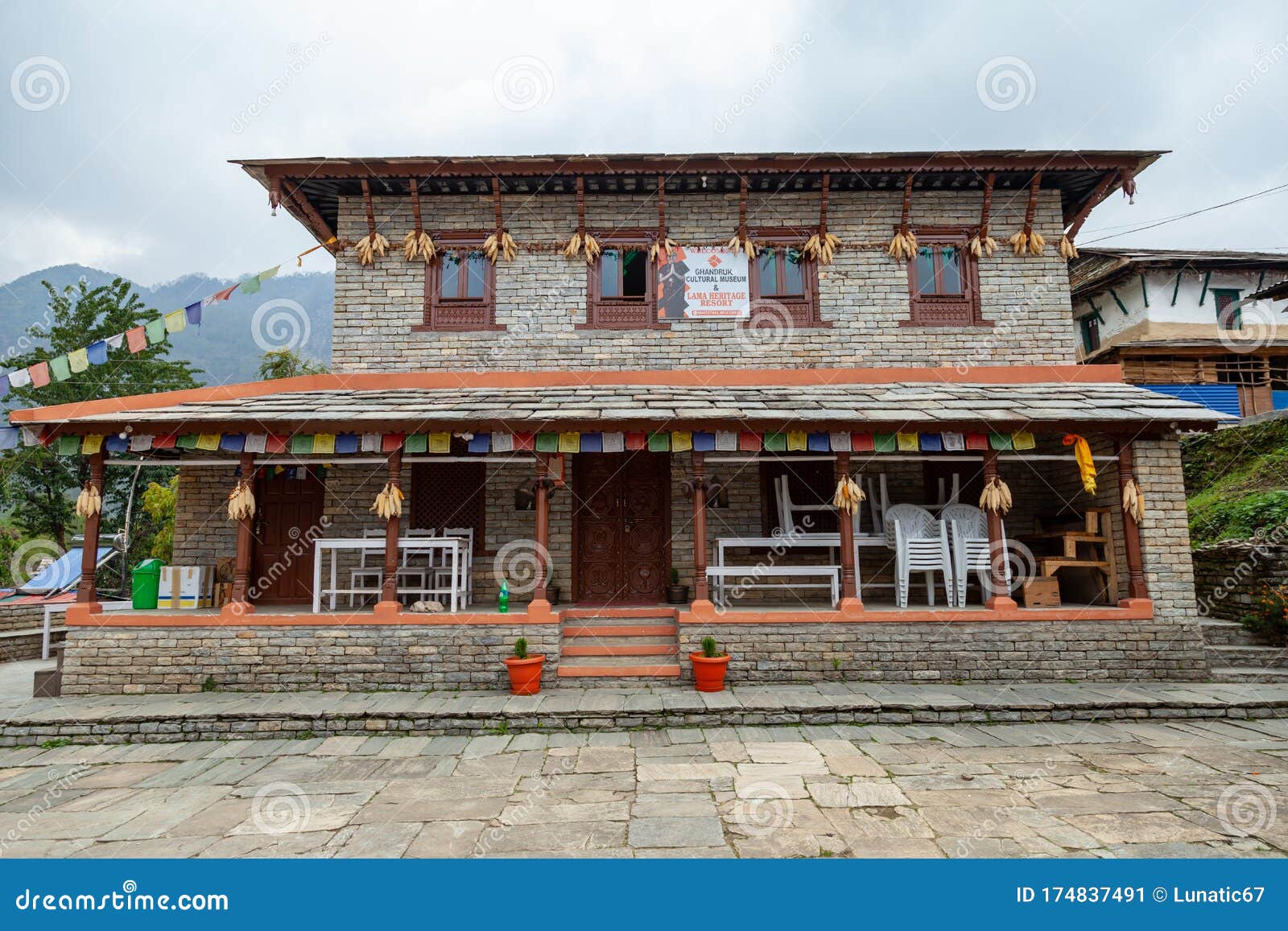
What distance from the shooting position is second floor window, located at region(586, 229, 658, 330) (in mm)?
9898

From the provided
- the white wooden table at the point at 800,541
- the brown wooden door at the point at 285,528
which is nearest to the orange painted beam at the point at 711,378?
the brown wooden door at the point at 285,528

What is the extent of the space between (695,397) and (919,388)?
302 cm

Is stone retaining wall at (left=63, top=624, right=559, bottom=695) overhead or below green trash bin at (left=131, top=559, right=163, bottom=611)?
below

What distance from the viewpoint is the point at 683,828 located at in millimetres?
4105

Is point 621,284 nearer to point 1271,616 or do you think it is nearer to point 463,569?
point 463,569

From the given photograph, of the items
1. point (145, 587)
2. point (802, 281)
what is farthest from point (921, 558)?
point (145, 587)

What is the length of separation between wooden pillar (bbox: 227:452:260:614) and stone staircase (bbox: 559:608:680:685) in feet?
11.8

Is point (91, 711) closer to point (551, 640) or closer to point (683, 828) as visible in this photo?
point (551, 640)

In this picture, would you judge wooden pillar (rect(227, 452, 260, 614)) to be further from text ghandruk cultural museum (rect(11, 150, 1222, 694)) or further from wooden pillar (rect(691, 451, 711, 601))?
wooden pillar (rect(691, 451, 711, 601))

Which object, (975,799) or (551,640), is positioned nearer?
(975,799)

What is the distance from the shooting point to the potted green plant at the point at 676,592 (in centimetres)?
924

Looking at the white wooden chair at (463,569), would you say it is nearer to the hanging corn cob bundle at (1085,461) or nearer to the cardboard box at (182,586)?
the cardboard box at (182,586)

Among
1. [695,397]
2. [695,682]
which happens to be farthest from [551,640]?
[695,397]

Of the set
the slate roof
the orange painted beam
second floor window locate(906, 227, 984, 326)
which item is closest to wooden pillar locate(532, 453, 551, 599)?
the slate roof
